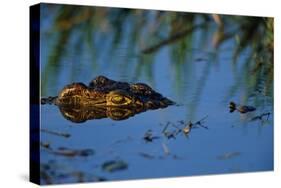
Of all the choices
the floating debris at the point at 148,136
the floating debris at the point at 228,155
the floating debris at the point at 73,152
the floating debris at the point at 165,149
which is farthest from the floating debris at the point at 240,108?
the floating debris at the point at 73,152

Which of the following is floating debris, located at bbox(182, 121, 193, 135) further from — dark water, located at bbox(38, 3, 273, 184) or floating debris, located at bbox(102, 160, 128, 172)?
floating debris, located at bbox(102, 160, 128, 172)

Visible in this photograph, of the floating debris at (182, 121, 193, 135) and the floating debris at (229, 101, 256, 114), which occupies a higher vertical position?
the floating debris at (229, 101, 256, 114)

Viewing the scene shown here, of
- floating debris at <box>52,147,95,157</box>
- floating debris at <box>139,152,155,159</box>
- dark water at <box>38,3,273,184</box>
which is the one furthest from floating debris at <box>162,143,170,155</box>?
floating debris at <box>52,147,95,157</box>

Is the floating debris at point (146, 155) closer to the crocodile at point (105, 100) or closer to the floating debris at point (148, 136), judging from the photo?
the floating debris at point (148, 136)

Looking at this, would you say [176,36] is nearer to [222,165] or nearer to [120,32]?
[120,32]

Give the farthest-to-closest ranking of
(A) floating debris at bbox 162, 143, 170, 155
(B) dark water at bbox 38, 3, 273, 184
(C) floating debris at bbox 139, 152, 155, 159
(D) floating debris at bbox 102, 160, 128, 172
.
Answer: (A) floating debris at bbox 162, 143, 170, 155, (C) floating debris at bbox 139, 152, 155, 159, (D) floating debris at bbox 102, 160, 128, 172, (B) dark water at bbox 38, 3, 273, 184

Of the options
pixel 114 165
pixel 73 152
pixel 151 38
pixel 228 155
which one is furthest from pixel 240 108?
pixel 73 152
